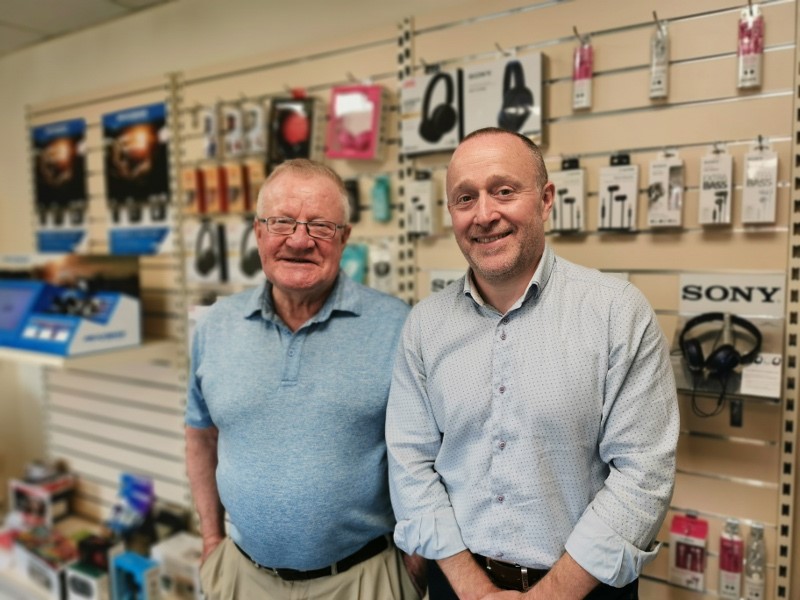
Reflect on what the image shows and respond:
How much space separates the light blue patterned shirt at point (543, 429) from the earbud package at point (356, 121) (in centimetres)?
90

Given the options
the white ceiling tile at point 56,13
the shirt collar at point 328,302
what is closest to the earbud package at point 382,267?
the shirt collar at point 328,302

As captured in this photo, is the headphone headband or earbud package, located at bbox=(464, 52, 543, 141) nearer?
the headphone headband

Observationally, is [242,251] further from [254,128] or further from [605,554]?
[605,554]

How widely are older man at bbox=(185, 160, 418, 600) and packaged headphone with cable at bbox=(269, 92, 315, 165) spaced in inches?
26.3

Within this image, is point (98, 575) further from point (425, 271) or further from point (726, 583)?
point (726, 583)

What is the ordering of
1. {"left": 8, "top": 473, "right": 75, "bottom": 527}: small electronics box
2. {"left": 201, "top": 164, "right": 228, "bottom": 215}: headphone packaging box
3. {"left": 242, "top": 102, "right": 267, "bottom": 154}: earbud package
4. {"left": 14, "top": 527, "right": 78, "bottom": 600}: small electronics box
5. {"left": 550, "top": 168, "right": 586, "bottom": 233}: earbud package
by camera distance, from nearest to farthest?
{"left": 550, "top": 168, "right": 586, "bottom": 233}: earbud package
{"left": 242, "top": 102, "right": 267, "bottom": 154}: earbud package
{"left": 201, "top": 164, "right": 228, "bottom": 215}: headphone packaging box
{"left": 14, "top": 527, "right": 78, "bottom": 600}: small electronics box
{"left": 8, "top": 473, "right": 75, "bottom": 527}: small electronics box

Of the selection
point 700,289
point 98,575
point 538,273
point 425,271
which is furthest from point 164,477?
point 700,289

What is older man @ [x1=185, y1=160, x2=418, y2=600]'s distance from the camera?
59.8 inches

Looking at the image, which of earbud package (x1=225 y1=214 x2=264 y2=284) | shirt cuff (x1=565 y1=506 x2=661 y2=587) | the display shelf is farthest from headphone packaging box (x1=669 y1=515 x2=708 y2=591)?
the display shelf

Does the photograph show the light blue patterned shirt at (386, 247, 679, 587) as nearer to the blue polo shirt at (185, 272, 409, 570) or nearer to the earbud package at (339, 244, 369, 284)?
the blue polo shirt at (185, 272, 409, 570)

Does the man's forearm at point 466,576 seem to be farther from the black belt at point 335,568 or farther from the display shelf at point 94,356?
the display shelf at point 94,356

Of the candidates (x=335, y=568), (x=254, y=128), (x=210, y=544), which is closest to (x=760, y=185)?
(x=335, y=568)

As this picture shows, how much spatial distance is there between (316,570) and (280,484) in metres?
0.28

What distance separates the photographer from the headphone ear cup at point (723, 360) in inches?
61.1
